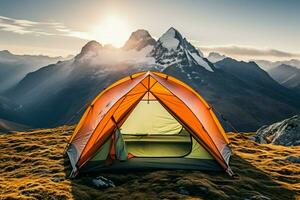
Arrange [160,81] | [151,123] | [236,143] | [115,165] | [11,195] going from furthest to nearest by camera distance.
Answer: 1. [236,143]
2. [151,123]
3. [160,81]
4. [115,165]
5. [11,195]

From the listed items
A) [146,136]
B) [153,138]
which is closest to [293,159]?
[153,138]

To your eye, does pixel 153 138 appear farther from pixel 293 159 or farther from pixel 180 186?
pixel 293 159

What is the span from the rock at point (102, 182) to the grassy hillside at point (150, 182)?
1.03ft

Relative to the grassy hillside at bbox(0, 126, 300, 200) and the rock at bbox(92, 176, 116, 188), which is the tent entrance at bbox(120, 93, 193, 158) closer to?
the grassy hillside at bbox(0, 126, 300, 200)

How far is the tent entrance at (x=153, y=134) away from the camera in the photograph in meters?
22.3

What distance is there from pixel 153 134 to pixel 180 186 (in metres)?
9.96

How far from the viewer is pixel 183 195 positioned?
15.9 metres

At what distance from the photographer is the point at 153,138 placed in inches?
1013

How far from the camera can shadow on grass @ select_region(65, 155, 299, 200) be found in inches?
628

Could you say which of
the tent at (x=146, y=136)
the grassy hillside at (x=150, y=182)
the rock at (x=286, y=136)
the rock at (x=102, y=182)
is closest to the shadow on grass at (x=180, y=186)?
the grassy hillside at (x=150, y=182)

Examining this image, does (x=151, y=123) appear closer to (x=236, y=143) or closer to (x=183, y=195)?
(x=236, y=143)

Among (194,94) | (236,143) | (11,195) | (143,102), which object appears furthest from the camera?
(236,143)

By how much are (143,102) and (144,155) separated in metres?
8.69

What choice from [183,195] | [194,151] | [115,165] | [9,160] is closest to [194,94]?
[194,151]
